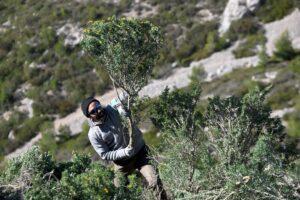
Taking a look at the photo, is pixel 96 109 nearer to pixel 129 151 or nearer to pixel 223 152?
pixel 129 151

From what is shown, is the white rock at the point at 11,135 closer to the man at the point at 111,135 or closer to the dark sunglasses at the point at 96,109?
the man at the point at 111,135

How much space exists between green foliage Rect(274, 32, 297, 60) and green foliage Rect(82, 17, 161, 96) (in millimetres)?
17520

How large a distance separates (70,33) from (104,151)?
82.7ft

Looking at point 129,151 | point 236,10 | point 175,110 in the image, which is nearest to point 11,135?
point 236,10

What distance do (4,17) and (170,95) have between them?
99.1ft

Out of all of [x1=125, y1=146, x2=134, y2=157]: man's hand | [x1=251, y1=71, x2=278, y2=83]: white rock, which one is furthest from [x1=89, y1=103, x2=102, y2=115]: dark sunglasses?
[x1=251, y1=71, x2=278, y2=83]: white rock

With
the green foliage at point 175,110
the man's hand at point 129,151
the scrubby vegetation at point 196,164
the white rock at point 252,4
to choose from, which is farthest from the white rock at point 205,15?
the man's hand at point 129,151

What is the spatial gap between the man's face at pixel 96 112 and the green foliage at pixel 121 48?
0.45 metres

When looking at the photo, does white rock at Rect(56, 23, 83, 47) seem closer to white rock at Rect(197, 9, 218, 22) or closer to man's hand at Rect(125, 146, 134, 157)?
white rock at Rect(197, 9, 218, 22)

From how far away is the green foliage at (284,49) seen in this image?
2250 cm

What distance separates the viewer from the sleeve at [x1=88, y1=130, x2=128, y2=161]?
608cm

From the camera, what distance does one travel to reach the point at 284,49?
2258cm

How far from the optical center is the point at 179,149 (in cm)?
602

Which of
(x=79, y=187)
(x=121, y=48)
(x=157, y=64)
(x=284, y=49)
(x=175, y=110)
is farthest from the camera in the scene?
(x=157, y=64)
